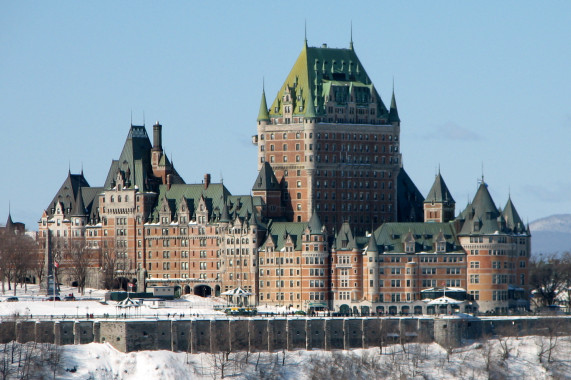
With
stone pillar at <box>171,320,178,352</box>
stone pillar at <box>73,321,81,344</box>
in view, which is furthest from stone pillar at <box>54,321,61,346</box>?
stone pillar at <box>171,320,178,352</box>

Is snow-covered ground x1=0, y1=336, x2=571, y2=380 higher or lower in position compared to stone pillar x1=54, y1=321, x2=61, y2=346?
lower

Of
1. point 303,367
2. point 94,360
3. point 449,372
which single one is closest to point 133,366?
point 94,360

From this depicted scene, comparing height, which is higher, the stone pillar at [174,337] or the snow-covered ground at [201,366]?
the stone pillar at [174,337]

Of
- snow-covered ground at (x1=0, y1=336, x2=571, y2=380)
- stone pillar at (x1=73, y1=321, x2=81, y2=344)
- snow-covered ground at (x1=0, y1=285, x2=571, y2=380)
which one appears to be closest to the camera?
snow-covered ground at (x1=0, y1=285, x2=571, y2=380)

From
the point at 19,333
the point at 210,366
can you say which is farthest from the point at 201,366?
the point at 19,333

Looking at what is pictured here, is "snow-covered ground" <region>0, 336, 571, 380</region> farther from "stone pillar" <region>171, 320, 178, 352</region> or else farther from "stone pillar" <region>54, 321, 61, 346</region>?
"stone pillar" <region>54, 321, 61, 346</region>

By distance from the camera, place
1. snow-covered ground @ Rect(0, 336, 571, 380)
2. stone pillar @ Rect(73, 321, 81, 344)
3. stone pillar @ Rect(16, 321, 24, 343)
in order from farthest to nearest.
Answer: stone pillar @ Rect(73, 321, 81, 344) < stone pillar @ Rect(16, 321, 24, 343) < snow-covered ground @ Rect(0, 336, 571, 380)

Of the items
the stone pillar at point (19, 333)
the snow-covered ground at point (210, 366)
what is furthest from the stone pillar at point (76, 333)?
the stone pillar at point (19, 333)

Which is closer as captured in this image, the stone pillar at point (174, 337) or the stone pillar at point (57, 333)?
the stone pillar at point (57, 333)

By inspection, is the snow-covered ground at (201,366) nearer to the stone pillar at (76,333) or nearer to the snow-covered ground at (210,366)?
the snow-covered ground at (210,366)

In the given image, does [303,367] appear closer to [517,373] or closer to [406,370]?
[406,370]

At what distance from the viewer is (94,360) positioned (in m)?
193

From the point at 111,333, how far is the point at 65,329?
5.26 metres

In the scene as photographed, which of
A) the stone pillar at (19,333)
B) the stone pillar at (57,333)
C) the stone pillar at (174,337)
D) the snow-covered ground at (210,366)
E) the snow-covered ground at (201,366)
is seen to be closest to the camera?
the snow-covered ground at (201,366)
